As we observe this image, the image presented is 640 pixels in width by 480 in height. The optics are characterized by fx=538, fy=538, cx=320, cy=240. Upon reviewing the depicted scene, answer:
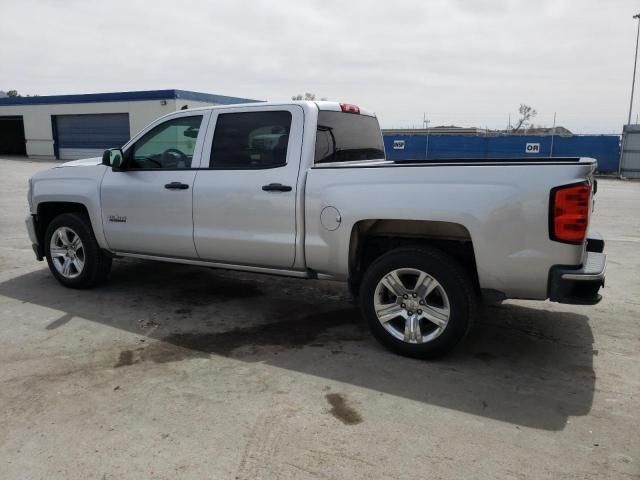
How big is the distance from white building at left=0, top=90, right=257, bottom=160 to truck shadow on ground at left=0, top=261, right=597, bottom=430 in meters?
24.7

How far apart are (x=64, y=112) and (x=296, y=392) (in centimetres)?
3502

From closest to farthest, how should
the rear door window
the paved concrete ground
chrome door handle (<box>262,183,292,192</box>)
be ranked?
the paved concrete ground, chrome door handle (<box>262,183,292,192</box>), the rear door window

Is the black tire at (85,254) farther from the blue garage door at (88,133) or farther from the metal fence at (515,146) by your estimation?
the blue garage door at (88,133)

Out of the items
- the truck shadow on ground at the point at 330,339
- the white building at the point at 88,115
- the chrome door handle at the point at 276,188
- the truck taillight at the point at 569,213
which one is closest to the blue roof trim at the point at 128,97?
the white building at the point at 88,115

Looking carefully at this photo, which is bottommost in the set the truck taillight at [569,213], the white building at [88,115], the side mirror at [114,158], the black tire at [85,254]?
the black tire at [85,254]

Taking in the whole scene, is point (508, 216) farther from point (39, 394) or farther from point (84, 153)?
point (84, 153)

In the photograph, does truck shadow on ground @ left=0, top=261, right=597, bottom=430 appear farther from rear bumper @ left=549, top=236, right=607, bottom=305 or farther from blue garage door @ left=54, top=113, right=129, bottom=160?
blue garage door @ left=54, top=113, right=129, bottom=160

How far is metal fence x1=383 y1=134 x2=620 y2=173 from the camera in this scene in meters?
25.8

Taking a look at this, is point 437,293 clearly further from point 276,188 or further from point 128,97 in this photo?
point 128,97

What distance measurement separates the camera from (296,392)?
3521 mm

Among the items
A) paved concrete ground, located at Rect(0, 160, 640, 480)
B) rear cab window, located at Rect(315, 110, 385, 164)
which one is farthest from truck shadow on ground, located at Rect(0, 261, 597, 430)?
rear cab window, located at Rect(315, 110, 385, 164)

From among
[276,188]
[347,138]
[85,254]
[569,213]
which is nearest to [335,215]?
[276,188]

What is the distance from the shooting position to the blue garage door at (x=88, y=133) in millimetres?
31875

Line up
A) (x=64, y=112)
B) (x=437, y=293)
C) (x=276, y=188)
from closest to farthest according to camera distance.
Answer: (x=437, y=293), (x=276, y=188), (x=64, y=112)
